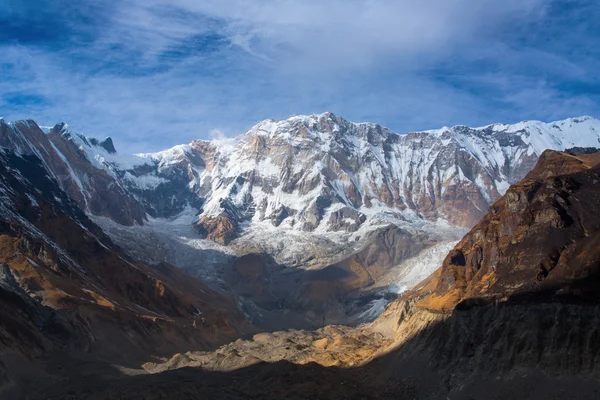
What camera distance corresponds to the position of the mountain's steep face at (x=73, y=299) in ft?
373

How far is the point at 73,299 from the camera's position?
128 meters

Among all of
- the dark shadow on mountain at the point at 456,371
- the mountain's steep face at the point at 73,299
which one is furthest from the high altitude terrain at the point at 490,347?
the mountain's steep face at the point at 73,299

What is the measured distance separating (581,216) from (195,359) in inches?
2755

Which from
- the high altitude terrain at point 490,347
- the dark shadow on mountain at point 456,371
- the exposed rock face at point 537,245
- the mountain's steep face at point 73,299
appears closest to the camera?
the dark shadow on mountain at point 456,371

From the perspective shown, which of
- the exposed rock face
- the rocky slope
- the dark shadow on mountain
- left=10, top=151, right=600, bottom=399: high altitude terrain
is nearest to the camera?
the dark shadow on mountain

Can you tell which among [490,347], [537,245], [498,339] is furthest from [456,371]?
[537,245]

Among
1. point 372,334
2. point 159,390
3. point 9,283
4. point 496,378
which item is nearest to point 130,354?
point 9,283

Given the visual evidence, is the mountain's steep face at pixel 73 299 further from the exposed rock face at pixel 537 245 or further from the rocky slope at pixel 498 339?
the exposed rock face at pixel 537 245

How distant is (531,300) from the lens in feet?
269

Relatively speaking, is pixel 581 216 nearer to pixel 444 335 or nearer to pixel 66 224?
pixel 444 335

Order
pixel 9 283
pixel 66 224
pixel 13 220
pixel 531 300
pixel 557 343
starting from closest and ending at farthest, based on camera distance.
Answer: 1. pixel 557 343
2. pixel 531 300
3. pixel 9 283
4. pixel 13 220
5. pixel 66 224

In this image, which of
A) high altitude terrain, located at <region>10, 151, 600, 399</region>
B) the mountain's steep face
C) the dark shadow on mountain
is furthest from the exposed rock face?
the mountain's steep face

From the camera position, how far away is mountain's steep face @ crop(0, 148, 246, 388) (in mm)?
113750

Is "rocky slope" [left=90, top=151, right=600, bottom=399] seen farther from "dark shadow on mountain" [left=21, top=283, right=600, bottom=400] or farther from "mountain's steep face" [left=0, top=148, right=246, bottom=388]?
"mountain's steep face" [left=0, top=148, right=246, bottom=388]
